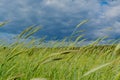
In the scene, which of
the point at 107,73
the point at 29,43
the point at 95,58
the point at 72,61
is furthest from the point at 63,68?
the point at 95,58

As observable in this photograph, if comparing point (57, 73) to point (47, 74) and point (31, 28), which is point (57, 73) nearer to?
point (47, 74)

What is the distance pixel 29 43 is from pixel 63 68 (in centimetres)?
83

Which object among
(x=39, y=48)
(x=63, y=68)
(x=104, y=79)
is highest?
(x=39, y=48)

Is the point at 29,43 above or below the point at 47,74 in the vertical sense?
above

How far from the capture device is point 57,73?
290 centimetres

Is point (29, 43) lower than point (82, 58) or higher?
higher

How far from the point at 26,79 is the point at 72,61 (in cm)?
101

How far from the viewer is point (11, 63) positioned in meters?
3.04

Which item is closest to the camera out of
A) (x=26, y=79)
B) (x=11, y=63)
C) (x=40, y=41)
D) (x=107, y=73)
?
(x=26, y=79)

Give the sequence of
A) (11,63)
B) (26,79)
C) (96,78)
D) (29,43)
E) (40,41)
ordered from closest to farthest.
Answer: (26,79), (96,78), (11,63), (29,43), (40,41)

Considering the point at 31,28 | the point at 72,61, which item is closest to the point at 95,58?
the point at 72,61

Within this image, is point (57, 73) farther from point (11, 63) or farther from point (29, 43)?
point (29, 43)

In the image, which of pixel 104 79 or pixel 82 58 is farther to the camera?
pixel 82 58

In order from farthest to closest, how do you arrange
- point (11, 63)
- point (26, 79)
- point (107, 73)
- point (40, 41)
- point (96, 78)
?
point (40, 41) → point (11, 63) → point (107, 73) → point (96, 78) → point (26, 79)
